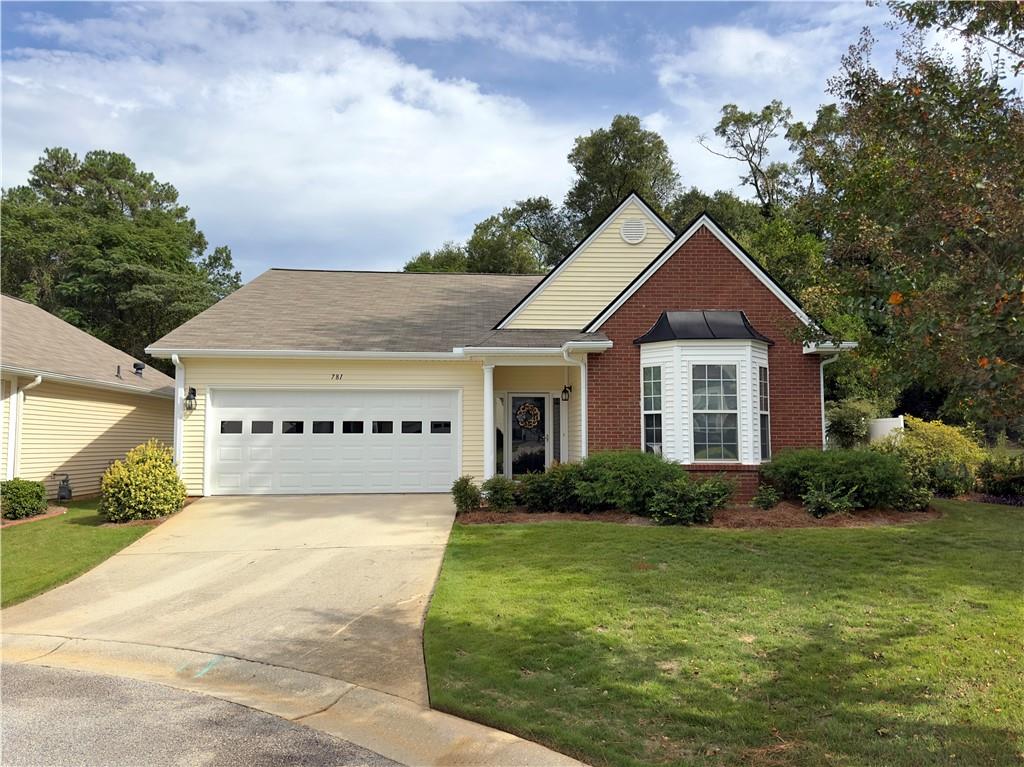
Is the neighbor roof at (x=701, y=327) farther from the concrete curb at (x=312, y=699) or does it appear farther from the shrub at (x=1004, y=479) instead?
the concrete curb at (x=312, y=699)

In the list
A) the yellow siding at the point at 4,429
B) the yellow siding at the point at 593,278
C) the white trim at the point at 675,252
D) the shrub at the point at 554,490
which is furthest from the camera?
the yellow siding at the point at 593,278

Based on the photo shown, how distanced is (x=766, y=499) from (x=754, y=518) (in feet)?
3.08

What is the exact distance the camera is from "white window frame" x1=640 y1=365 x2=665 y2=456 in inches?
513

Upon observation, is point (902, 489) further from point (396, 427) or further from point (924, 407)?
point (924, 407)

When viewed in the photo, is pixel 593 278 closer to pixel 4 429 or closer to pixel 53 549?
pixel 53 549

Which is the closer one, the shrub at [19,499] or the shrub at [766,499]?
the shrub at [766,499]

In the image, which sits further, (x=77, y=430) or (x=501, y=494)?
(x=77, y=430)

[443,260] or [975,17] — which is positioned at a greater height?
[443,260]

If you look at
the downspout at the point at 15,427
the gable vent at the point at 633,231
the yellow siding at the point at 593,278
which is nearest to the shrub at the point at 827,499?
the yellow siding at the point at 593,278

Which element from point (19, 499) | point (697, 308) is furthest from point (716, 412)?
point (19, 499)

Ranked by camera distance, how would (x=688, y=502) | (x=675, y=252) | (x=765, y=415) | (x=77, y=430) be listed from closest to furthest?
(x=688, y=502)
(x=765, y=415)
(x=675, y=252)
(x=77, y=430)

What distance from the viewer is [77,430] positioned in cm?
1648

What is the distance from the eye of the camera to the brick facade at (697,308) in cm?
1334

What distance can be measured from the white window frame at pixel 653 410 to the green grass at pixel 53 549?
8.92 m
